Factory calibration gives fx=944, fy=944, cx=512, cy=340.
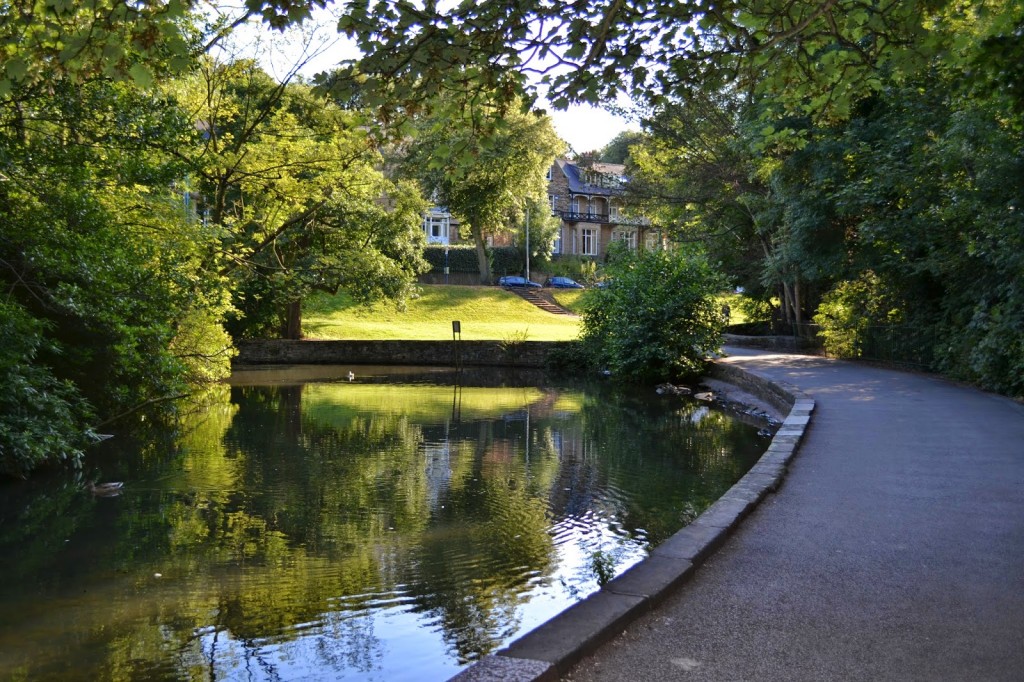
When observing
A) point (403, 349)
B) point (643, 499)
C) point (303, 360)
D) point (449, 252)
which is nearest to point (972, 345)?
point (643, 499)

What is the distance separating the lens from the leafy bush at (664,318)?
26172mm

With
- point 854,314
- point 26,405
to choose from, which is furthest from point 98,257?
point 854,314

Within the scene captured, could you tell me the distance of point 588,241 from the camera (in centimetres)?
8531

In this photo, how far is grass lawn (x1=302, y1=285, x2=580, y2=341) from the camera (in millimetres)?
43844

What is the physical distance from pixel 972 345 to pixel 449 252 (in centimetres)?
5085

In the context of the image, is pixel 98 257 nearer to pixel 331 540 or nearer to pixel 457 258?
pixel 331 540

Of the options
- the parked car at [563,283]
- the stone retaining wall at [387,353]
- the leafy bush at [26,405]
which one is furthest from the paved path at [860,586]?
the parked car at [563,283]

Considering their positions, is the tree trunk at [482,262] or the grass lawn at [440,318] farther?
the tree trunk at [482,262]

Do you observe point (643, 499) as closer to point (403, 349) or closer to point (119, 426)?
point (119, 426)

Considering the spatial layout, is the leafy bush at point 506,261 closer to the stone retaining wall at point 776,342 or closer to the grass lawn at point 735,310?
the grass lawn at point 735,310

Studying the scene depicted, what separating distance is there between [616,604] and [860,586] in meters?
1.69

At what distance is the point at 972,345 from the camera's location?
66.1ft

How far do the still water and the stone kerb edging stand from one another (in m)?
0.86

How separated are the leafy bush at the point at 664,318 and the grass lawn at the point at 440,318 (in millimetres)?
12785
